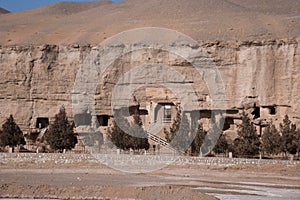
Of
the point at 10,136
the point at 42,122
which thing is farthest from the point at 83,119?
the point at 10,136

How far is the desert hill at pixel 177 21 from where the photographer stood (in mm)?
54125

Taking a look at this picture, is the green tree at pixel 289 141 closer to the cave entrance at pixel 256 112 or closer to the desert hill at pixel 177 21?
the cave entrance at pixel 256 112

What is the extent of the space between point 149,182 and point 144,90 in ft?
60.9

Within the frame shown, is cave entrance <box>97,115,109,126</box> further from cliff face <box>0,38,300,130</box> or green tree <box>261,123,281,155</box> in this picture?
green tree <box>261,123,281,155</box>

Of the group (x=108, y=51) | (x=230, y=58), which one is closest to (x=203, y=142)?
(x=230, y=58)

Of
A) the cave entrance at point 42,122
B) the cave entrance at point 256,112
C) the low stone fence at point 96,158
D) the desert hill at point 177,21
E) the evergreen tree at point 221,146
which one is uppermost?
the desert hill at point 177,21

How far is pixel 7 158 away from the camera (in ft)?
107

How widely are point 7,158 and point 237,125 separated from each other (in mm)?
18346

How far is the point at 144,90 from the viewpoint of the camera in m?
43.7

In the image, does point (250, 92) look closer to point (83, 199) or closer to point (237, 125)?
point (237, 125)

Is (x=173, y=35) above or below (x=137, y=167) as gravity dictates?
above

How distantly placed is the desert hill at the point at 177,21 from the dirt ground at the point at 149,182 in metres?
20.4

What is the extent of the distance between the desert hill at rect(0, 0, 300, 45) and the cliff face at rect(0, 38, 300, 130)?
22.2 feet

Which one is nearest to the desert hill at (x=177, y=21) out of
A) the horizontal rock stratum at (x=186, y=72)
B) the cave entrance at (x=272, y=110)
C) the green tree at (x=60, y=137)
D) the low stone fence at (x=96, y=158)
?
the horizontal rock stratum at (x=186, y=72)
